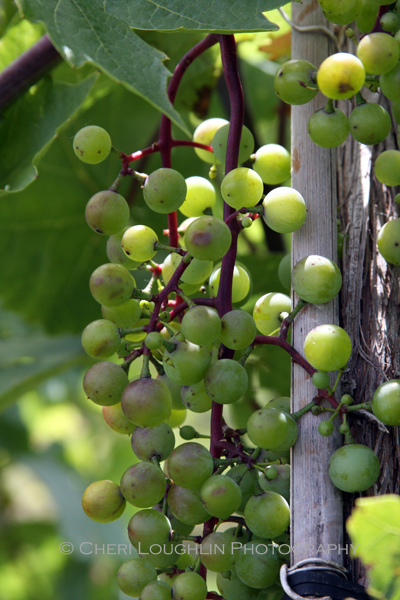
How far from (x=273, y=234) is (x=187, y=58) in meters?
0.50

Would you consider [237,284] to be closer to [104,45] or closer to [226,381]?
[226,381]

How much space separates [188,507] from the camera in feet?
1.65

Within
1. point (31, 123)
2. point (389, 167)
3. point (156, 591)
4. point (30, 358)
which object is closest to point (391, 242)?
point (389, 167)

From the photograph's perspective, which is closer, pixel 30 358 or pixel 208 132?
pixel 208 132

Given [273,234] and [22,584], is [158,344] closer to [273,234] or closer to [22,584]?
[273,234]

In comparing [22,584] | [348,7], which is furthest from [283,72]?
[22,584]

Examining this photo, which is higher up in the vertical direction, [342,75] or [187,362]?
[342,75]

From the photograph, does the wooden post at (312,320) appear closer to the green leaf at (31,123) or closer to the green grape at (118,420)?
the green grape at (118,420)

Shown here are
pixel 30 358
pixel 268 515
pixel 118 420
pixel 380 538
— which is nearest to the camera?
pixel 380 538

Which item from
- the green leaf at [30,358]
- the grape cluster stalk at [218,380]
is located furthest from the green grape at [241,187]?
the green leaf at [30,358]

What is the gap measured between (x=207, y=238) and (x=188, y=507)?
251 millimetres

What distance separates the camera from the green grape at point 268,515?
18.3 inches

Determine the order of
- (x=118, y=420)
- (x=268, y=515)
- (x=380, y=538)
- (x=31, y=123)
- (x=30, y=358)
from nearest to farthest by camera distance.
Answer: (x=380, y=538) < (x=268, y=515) < (x=118, y=420) < (x=31, y=123) < (x=30, y=358)

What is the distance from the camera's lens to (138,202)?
3.41 ft
